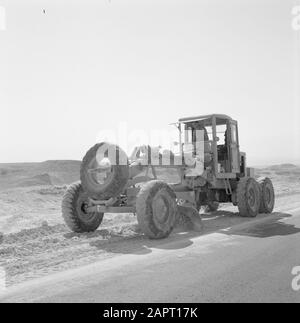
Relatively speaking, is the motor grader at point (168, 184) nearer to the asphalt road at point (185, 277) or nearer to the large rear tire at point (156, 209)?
the large rear tire at point (156, 209)

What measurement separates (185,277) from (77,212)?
16.0 ft

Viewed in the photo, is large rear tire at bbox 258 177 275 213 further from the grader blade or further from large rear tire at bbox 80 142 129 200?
large rear tire at bbox 80 142 129 200

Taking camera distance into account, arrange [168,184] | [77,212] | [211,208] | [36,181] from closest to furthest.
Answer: [77,212]
[168,184]
[211,208]
[36,181]

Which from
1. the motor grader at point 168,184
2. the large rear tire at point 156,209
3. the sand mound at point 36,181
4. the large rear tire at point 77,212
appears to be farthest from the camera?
the sand mound at point 36,181

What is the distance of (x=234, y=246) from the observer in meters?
8.26

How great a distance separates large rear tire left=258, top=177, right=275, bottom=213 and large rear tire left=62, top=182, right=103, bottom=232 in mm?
6333

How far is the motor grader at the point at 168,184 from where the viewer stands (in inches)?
371

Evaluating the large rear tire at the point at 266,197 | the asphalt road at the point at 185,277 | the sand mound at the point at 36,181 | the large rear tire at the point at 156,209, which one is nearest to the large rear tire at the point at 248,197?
the large rear tire at the point at 266,197

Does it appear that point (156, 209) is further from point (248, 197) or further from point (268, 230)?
point (248, 197)

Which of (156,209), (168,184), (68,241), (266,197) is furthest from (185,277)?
(266,197)

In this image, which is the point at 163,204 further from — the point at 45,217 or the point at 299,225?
the point at 45,217

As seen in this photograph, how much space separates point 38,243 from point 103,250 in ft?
5.14

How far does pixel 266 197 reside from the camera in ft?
48.5

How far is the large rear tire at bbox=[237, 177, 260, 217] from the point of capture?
517 inches
